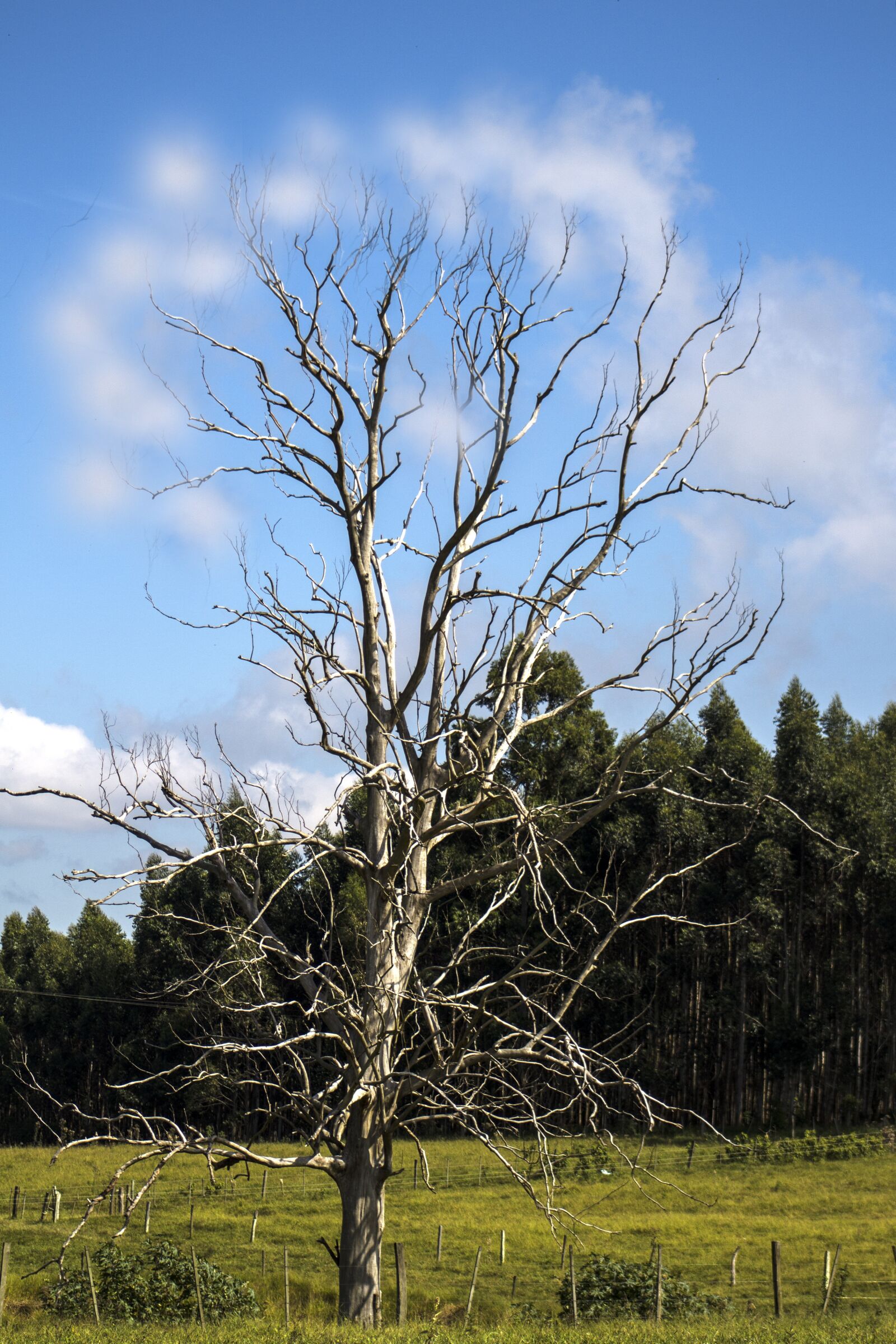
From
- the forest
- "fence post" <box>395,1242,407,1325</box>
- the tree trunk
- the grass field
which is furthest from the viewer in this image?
the forest

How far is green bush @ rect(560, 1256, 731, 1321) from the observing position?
13445mm

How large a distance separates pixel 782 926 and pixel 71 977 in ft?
92.1

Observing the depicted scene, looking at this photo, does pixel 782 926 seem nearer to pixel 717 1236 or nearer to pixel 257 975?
pixel 717 1236

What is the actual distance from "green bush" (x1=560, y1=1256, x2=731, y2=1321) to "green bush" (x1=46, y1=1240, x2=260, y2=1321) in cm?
405

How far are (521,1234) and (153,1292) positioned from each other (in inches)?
292

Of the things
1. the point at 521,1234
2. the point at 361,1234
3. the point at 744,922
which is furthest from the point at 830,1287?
the point at 744,922

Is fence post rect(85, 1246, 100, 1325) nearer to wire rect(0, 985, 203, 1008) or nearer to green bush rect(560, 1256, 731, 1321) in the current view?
green bush rect(560, 1256, 731, 1321)

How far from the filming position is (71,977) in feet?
144

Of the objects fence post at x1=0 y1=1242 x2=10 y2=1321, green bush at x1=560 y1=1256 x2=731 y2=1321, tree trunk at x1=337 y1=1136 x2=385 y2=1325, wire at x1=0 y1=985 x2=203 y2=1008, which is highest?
tree trunk at x1=337 y1=1136 x2=385 y2=1325

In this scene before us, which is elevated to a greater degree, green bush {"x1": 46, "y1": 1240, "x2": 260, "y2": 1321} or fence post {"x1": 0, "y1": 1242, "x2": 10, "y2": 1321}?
fence post {"x1": 0, "y1": 1242, "x2": 10, "y2": 1321}

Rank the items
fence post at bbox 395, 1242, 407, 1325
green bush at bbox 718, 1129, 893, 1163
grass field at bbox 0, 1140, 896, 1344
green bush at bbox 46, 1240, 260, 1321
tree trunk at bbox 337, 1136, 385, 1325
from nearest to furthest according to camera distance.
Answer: tree trunk at bbox 337, 1136, 385, 1325 → fence post at bbox 395, 1242, 407, 1325 → green bush at bbox 46, 1240, 260, 1321 → grass field at bbox 0, 1140, 896, 1344 → green bush at bbox 718, 1129, 893, 1163

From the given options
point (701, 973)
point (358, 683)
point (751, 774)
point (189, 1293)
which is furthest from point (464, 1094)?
point (701, 973)

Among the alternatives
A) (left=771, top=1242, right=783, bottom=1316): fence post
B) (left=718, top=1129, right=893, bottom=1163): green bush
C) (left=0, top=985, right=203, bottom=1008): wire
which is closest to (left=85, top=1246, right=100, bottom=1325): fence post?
(left=771, top=1242, right=783, bottom=1316): fence post

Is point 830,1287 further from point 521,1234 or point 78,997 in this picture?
point 78,997
